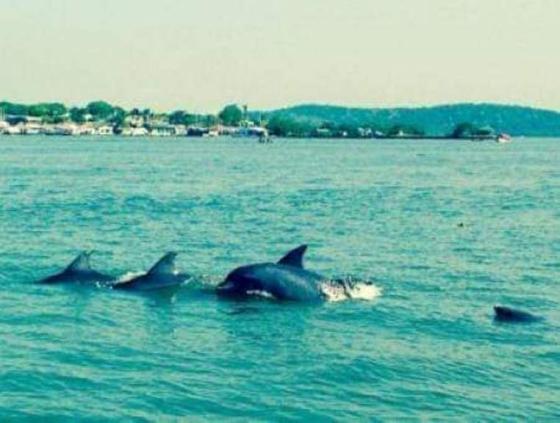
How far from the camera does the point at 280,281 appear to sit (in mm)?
28719

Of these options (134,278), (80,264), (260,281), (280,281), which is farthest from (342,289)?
(80,264)

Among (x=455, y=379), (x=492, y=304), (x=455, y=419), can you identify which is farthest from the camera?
(x=492, y=304)

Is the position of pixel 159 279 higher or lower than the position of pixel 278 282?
lower

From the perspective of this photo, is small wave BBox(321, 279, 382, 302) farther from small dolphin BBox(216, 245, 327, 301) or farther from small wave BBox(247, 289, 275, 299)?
small wave BBox(247, 289, 275, 299)

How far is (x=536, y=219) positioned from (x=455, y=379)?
38.1 m

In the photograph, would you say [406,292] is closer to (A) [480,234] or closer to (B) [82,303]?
(B) [82,303]

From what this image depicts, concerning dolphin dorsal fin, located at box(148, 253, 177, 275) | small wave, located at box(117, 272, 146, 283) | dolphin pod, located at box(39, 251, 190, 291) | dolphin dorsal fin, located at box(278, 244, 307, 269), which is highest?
dolphin dorsal fin, located at box(278, 244, 307, 269)

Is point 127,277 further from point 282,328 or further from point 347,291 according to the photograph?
point 282,328

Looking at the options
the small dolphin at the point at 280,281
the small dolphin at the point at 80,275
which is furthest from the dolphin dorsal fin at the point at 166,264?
the small dolphin at the point at 280,281

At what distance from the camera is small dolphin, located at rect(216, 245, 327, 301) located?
93.9 feet

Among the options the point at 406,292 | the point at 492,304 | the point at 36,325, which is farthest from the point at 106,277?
the point at 492,304

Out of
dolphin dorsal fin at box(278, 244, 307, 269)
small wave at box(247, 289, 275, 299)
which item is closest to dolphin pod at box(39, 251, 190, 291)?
small wave at box(247, 289, 275, 299)

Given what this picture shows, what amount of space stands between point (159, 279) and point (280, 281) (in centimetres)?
352

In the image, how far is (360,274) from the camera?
34.9m
